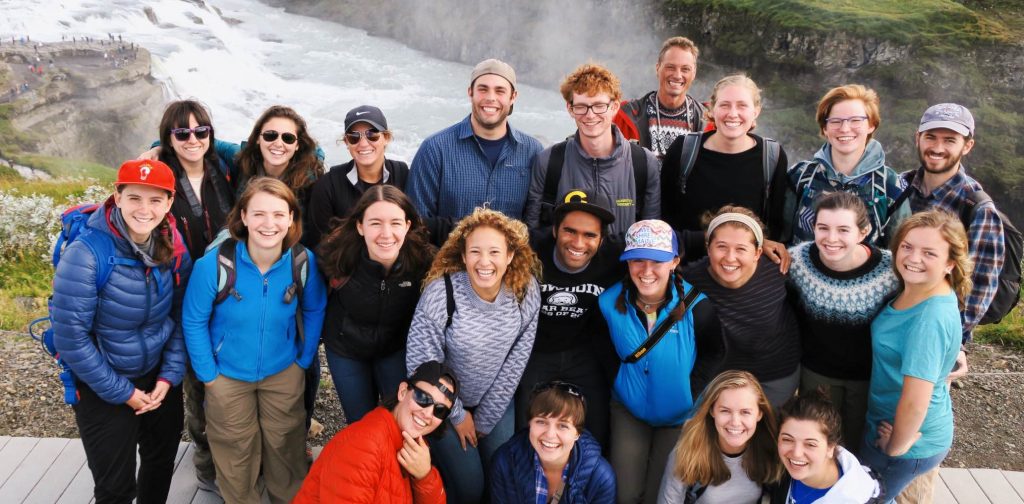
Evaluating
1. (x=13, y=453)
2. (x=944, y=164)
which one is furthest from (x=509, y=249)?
(x=13, y=453)

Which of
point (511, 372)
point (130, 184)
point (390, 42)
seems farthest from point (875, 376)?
point (390, 42)

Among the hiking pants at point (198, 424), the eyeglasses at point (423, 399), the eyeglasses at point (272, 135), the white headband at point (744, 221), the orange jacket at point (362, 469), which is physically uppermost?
the eyeglasses at point (272, 135)

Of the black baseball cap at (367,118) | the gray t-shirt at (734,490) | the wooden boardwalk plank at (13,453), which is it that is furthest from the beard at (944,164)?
the wooden boardwalk plank at (13,453)

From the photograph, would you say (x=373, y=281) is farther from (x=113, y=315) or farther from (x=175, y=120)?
(x=175, y=120)

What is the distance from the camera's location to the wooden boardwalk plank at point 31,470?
476cm

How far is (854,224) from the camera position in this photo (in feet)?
12.3

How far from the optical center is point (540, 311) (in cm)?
430

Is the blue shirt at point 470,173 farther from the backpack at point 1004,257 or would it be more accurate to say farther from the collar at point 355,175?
the backpack at point 1004,257

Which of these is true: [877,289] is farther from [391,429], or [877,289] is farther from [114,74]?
[114,74]

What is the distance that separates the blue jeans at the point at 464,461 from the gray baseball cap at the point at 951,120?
10.6 feet

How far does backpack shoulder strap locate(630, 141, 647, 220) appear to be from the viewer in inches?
187

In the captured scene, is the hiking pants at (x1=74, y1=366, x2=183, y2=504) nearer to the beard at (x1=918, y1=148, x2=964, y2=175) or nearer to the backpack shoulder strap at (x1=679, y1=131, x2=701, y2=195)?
the backpack shoulder strap at (x1=679, y1=131, x2=701, y2=195)

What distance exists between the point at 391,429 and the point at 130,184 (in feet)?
6.24

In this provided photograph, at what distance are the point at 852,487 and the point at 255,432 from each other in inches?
137
